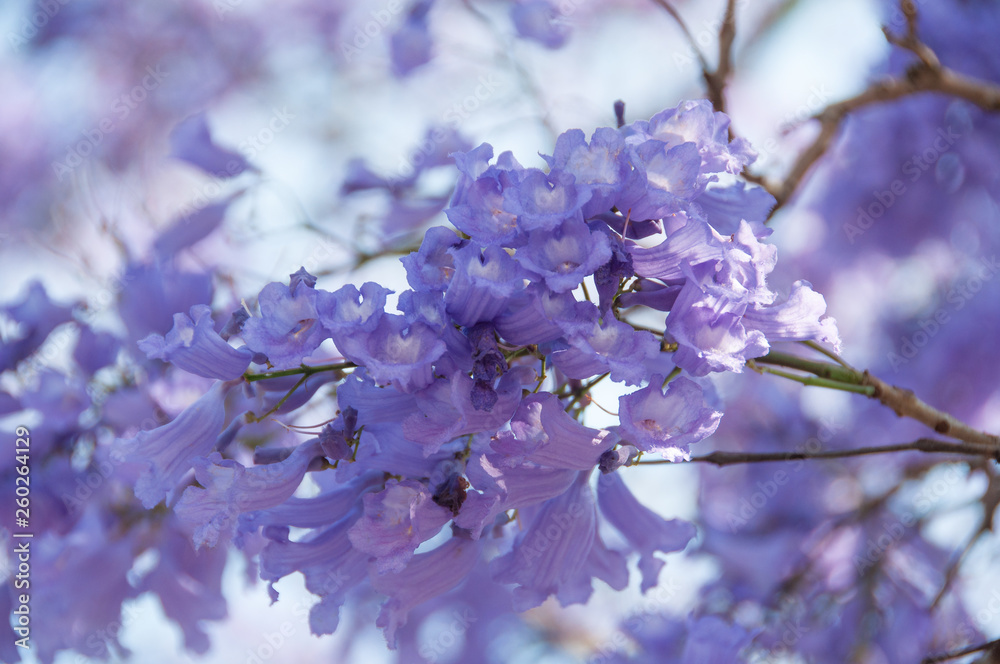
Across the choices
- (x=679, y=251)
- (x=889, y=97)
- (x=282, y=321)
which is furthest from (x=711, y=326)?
(x=889, y=97)

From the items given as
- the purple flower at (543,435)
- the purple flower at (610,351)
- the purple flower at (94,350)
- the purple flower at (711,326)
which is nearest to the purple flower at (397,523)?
the purple flower at (543,435)

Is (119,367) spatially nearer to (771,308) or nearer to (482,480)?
(482,480)

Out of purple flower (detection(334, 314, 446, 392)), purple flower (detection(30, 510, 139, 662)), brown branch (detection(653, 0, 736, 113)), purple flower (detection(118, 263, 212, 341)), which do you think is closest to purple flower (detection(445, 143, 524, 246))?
purple flower (detection(334, 314, 446, 392))

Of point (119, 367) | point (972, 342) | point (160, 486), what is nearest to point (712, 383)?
point (160, 486)

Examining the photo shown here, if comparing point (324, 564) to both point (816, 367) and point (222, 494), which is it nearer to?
point (222, 494)

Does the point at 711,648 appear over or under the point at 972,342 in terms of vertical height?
over

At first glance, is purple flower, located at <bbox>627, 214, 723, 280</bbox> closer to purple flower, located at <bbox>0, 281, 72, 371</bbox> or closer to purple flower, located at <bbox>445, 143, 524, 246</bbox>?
purple flower, located at <bbox>445, 143, 524, 246</bbox>

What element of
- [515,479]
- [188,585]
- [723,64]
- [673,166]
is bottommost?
[188,585]

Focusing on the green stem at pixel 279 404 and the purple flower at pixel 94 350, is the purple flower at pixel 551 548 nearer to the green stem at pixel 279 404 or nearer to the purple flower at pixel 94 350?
the green stem at pixel 279 404
